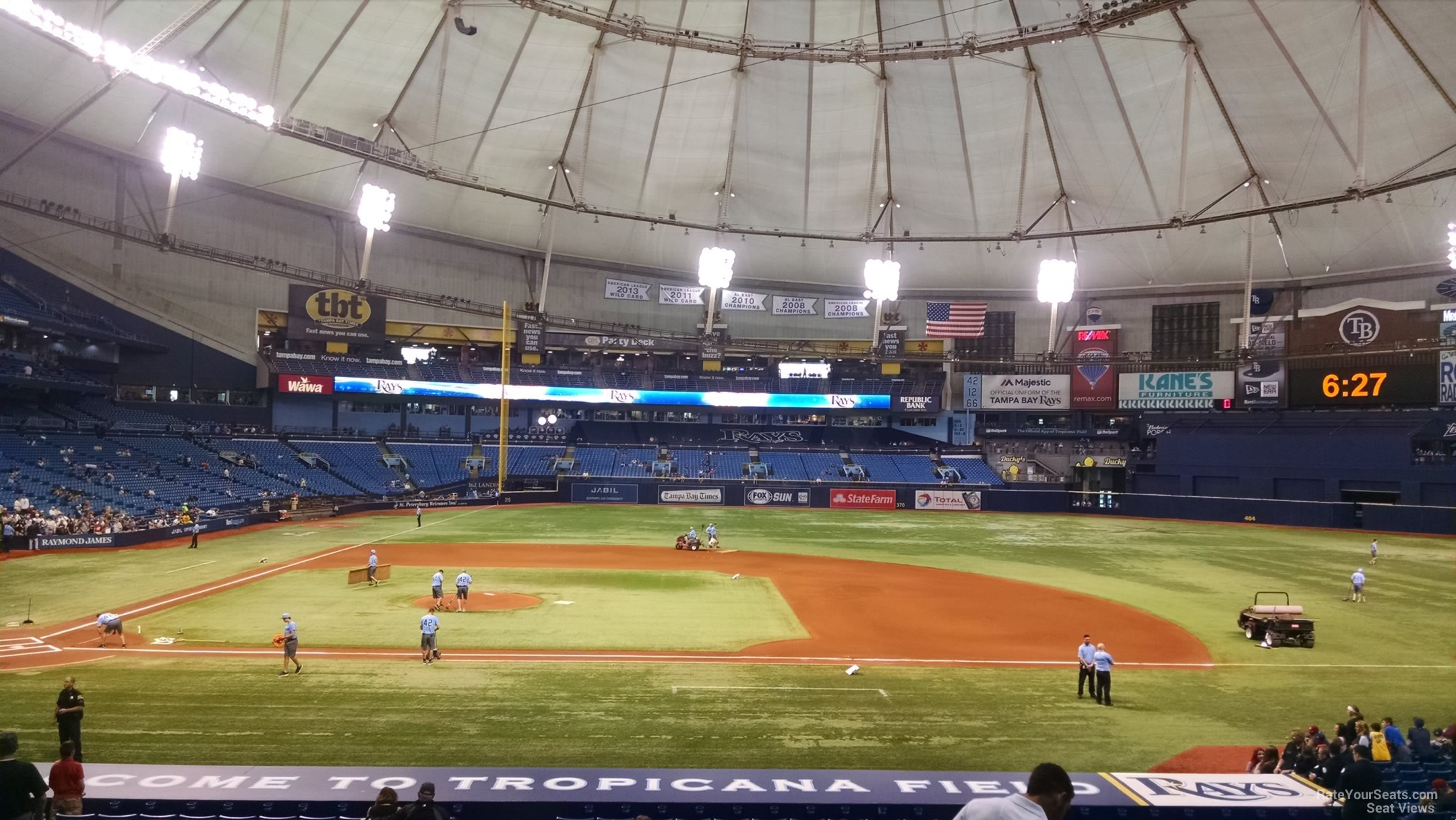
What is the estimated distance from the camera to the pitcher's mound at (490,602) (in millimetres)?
25469

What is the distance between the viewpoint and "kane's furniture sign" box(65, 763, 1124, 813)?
8836 millimetres

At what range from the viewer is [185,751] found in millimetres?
12977

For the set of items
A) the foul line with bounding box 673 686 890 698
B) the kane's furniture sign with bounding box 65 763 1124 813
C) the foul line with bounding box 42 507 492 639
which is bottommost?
the foul line with bounding box 42 507 492 639

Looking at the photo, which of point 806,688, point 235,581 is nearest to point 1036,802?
point 806,688

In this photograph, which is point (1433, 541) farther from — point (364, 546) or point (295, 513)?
point (295, 513)

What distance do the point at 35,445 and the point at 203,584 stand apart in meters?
23.8

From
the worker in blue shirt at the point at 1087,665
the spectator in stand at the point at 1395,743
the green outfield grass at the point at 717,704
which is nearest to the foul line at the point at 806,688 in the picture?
the green outfield grass at the point at 717,704

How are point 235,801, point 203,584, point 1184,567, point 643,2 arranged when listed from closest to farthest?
point 235,801 < point 203,584 < point 1184,567 < point 643,2

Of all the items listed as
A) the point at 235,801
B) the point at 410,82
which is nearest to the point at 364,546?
the point at 410,82

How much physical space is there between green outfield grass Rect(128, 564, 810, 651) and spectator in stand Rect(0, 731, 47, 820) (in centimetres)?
1382

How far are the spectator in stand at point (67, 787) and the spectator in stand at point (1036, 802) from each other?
9.35 metres

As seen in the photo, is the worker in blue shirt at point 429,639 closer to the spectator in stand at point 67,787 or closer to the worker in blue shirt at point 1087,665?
the spectator in stand at point 67,787

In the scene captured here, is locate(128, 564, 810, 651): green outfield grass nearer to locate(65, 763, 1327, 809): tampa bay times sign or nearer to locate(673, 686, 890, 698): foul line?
locate(673, 686, 890, 698): foul line

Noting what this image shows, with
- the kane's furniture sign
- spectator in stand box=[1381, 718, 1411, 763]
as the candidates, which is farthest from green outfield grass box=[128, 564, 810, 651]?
spectator in stand box=[1381, 718, 1411, 763]
